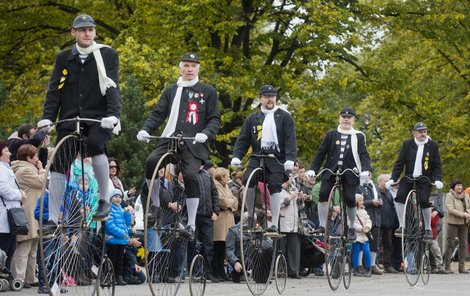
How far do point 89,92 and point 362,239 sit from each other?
471 inches

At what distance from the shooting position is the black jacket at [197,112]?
1391 centimetres

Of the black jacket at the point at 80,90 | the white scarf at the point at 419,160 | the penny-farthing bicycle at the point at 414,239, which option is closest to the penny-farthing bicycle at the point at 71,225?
the black jacket at the point at 80,90

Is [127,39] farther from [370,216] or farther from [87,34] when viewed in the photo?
[87,34]

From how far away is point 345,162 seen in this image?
701 inches

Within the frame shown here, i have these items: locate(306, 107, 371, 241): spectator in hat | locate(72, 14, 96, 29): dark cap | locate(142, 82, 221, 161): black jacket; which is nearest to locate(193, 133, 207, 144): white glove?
locate(142, 82, 221, 161): black jacket

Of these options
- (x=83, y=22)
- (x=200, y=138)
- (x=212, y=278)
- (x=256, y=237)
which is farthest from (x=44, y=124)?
(x=212, y=278)

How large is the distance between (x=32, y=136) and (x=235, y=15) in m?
15.0

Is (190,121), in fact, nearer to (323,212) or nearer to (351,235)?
(323,212)

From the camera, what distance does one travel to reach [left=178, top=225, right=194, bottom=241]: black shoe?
1350cm

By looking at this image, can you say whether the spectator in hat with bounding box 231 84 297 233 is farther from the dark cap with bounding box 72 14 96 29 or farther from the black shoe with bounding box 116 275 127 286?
the dark cap with bounding box 72 14 96 29

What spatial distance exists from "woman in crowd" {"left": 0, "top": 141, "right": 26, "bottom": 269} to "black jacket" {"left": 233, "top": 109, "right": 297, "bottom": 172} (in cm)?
296

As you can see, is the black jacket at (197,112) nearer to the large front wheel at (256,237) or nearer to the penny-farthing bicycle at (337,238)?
the large front wheel at (256,237)

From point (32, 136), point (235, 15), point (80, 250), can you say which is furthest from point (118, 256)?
point (235, 15)

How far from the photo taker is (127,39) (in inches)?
1164
